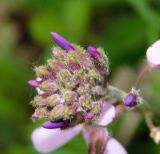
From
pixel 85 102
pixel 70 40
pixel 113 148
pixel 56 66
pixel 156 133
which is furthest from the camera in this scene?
pixel 70 40

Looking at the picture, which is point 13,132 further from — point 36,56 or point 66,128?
point 66,128

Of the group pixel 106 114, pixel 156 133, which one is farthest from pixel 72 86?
pixel 156 133

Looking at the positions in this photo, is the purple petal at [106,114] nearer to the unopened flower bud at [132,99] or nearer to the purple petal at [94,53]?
the unopened flower bud at [132,99]

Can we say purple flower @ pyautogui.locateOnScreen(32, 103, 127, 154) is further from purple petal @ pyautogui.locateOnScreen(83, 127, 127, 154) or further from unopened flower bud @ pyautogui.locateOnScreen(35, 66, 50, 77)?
unopened flower bud @ pyautogui.locateOnScreen(35, 66, 50, 77)

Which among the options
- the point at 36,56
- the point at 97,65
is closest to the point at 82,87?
the point at 97,65

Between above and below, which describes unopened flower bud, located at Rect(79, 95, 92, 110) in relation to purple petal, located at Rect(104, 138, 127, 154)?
above

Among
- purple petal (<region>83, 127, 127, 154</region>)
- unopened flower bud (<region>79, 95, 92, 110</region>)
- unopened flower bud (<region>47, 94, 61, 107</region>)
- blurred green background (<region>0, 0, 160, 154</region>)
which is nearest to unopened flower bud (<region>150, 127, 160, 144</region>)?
purple petal (<region>83, 127, 127, 154</region>)

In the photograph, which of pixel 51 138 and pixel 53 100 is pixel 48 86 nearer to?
pixel 53 100

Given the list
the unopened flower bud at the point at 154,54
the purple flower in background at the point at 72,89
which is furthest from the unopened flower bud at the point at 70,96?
the unopened flower bud at the point at 154,54

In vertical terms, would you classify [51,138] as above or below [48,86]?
below
